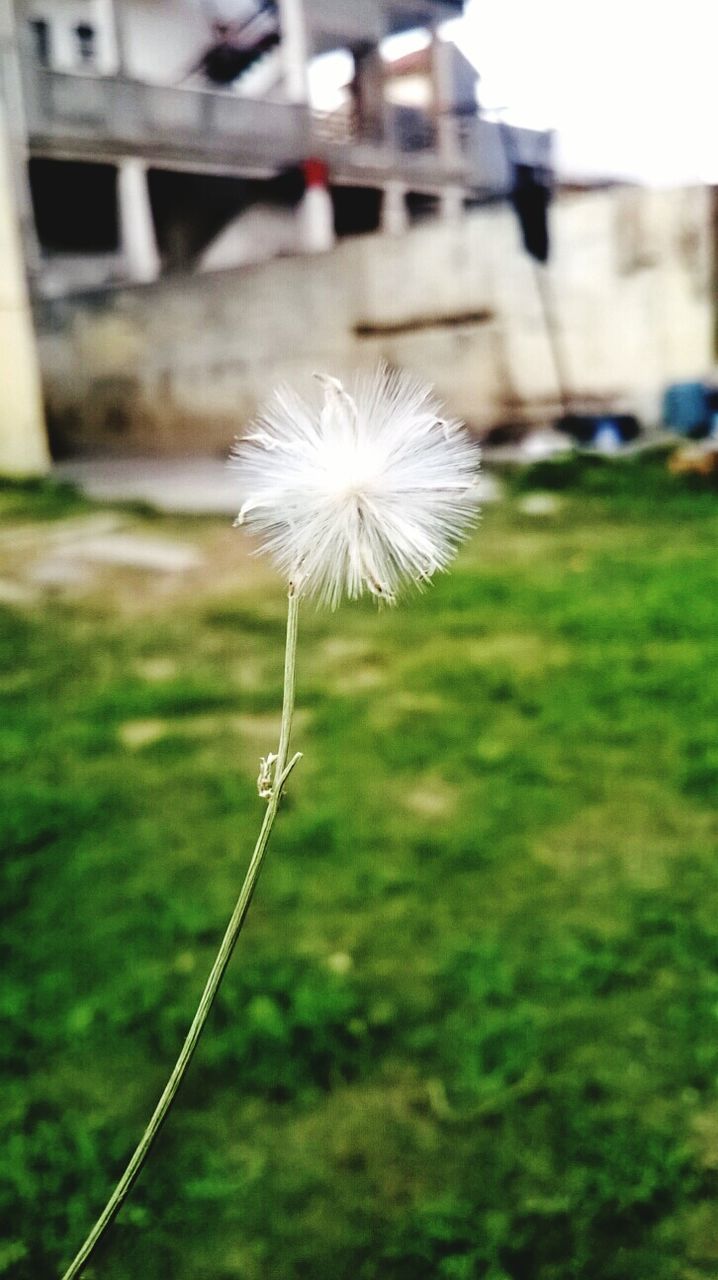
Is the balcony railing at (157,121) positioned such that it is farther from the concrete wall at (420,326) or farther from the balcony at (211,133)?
the concrete wall at (420,326)

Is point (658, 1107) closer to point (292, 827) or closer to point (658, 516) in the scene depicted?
point (292, 827)

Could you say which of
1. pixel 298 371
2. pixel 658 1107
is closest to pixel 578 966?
pixel 658 1107

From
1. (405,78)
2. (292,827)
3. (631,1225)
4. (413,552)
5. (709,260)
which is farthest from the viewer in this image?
(709,260)

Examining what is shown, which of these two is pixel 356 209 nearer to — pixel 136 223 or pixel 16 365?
pixel 136 223

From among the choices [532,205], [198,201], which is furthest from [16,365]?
[532,205]

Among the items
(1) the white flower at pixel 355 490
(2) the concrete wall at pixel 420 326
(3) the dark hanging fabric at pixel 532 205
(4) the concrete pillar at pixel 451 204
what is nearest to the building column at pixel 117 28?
(2) the concrete wall at pixel 420 326

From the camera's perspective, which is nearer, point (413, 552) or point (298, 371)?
point (413, 552)

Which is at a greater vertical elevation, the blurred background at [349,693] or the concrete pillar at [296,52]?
the concrete pillar at [296,52]

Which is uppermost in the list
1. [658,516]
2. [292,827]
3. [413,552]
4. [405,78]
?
[405,78]
